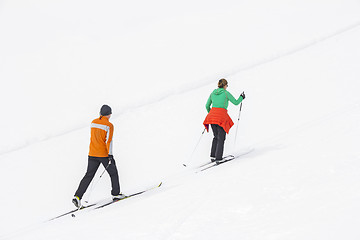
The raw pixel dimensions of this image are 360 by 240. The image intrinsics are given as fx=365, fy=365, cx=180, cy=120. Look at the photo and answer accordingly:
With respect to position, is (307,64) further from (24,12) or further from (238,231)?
(24,12)

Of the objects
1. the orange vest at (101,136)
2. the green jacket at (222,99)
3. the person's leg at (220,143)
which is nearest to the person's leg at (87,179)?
the orange vest at (101,136)

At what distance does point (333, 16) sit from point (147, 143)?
1505 cm

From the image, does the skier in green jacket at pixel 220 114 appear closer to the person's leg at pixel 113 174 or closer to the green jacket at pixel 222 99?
the green jacket at pixel 222 99

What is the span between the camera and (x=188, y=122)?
835 cm

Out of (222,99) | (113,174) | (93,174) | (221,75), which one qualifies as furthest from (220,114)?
(221,75)

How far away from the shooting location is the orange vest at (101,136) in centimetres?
505

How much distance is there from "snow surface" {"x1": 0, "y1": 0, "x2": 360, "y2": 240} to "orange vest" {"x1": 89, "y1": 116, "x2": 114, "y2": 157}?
2.60 feet

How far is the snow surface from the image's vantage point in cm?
368

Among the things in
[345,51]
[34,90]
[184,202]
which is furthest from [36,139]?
[345,51]

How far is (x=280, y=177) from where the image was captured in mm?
4219

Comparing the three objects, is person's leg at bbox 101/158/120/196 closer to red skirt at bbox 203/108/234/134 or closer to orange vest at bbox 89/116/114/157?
orange vest at bbox 89/116/114/157

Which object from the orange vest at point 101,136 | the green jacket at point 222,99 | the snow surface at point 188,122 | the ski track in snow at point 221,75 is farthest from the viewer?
the ski track in snow at point 221,75

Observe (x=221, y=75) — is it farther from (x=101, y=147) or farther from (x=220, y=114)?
(x=101, y=147)

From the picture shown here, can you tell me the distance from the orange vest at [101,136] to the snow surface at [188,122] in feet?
2.60
